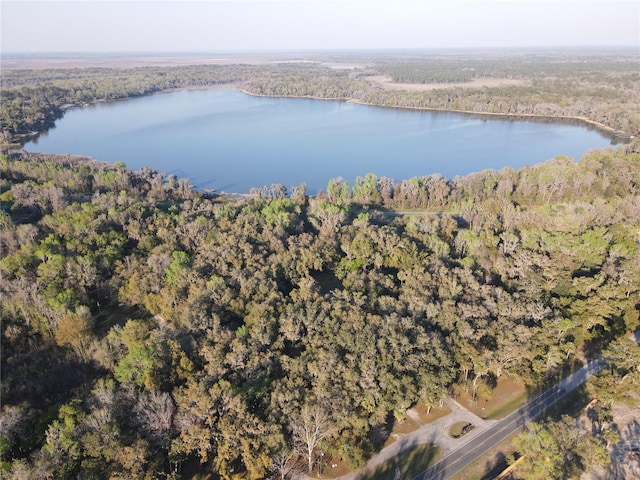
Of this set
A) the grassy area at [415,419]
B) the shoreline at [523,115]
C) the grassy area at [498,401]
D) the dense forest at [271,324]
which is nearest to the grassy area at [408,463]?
the grassy area at [415,419]

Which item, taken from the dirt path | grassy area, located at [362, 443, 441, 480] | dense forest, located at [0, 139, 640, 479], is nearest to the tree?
dense forest, located at [0, 139, 640, 479]

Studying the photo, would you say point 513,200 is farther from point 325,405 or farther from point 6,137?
point 6,137

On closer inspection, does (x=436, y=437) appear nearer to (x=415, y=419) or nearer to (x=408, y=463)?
(x=415, y=419)

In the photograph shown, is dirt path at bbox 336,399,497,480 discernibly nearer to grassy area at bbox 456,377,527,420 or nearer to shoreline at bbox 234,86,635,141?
grassy area at bbox 456,377,527,420

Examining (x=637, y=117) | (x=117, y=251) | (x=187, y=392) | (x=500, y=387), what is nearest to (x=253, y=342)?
(x=187, y=392)

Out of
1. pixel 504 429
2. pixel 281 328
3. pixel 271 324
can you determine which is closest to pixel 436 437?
pixel 504 429

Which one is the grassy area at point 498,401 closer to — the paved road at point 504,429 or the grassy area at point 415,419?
the paved road at point 504,429
